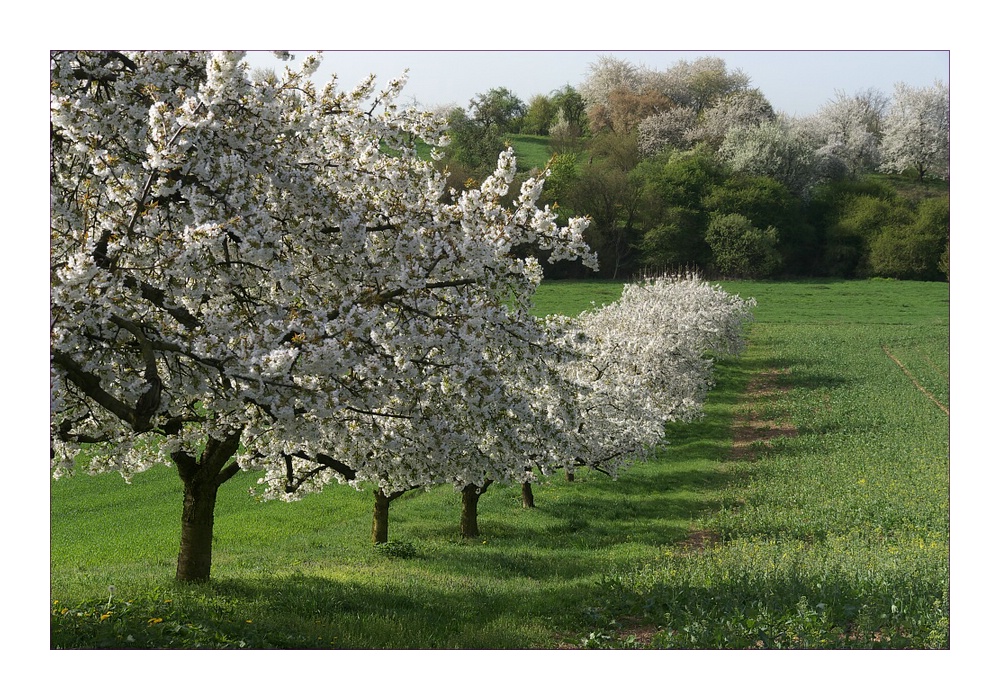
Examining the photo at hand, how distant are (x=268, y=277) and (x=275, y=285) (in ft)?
0.40

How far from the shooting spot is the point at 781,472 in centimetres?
1650

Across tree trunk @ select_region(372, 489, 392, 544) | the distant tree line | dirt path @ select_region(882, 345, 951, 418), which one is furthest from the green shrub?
tree trunk @ select_region(372, 489, 392, 544)

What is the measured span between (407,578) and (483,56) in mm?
7110

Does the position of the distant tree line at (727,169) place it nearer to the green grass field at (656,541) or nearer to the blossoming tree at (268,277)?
the green grass field at (656,541)

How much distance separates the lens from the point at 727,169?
1202 cm

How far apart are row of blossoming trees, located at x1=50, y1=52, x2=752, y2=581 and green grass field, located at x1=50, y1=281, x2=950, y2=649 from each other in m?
1.65

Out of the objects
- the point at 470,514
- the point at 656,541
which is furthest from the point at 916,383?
the point at 470,514

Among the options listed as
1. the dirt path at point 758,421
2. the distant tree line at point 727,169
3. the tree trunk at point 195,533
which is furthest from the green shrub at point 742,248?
the tree trunk at point 195,533

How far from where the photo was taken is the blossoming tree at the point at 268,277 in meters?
6.93

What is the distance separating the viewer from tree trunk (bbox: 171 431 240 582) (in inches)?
395

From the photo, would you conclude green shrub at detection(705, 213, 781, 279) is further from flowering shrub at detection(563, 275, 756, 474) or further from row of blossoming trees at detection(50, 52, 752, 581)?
row of blossoming trees at detection(50, 52, 752, 581)

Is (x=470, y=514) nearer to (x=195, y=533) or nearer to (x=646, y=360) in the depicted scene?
(x=195, y=533)
